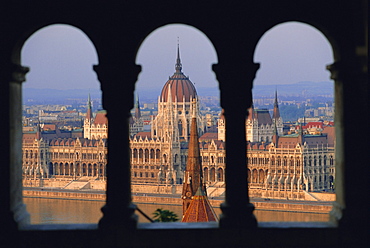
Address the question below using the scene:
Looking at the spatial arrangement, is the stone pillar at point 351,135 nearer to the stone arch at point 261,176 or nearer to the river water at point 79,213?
the river water at point 79,213

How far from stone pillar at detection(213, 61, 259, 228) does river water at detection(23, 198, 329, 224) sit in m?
28.1

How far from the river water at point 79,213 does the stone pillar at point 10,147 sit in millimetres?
27893

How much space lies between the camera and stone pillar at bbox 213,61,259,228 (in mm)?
4020

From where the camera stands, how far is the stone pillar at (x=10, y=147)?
4.00m

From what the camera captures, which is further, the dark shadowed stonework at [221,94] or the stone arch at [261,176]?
the stone arch at [261,176]

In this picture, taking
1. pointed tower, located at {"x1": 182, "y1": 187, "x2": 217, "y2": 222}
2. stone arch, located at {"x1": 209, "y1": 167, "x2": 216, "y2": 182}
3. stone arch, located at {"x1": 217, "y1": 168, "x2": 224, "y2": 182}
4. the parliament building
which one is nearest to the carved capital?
pointed tower, located at {"x1": 182, "y1": 187, "x2": 217, "y2": 222}

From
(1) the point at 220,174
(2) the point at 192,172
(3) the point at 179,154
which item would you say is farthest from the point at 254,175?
(2) the point at 192,172

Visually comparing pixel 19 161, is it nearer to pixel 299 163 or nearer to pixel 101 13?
pixel 101 13

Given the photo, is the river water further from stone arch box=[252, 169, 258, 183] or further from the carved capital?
the carved capital

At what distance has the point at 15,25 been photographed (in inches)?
158

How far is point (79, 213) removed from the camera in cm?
3750

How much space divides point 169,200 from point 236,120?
39.4 m

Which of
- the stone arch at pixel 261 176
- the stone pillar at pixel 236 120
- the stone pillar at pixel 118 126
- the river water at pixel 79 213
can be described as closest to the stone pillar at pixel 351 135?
the stone pillar at pixel 236 120

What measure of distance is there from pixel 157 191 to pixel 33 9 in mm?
42722
